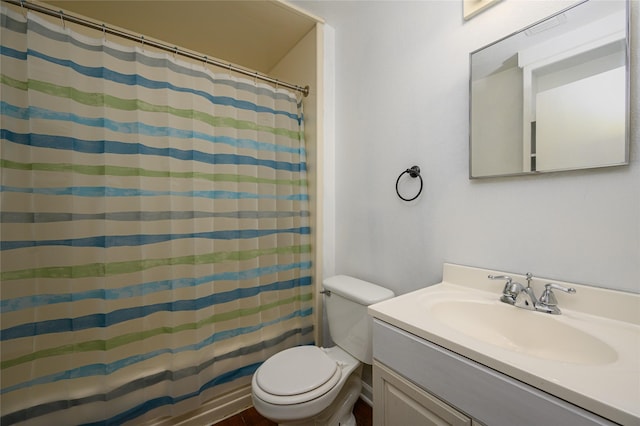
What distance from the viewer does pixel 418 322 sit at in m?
0.72

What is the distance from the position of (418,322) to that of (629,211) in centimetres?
67

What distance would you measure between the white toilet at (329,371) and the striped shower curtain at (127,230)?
0.39m

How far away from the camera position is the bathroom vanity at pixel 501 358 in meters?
0.47

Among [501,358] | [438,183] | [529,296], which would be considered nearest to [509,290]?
[529,296]

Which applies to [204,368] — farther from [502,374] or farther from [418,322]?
[502,374]

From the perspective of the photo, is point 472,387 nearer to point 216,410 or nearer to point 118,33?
point 216,410

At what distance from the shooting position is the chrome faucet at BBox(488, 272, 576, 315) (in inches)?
30.6

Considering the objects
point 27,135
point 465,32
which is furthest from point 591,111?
point 27,135

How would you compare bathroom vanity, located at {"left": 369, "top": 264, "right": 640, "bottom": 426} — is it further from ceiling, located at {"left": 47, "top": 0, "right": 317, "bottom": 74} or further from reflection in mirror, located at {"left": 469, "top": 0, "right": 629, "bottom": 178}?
ceiling, located at {"left": 47, "top": 0, "right": 317, "bottom": 74}

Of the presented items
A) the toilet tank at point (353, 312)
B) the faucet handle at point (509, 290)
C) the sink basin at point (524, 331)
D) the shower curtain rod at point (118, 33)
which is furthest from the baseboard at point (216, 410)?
the shower curtain rod at point (118, 33)

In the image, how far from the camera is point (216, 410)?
1.36 meters

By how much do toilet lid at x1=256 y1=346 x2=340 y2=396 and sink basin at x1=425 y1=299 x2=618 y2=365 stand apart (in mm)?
599

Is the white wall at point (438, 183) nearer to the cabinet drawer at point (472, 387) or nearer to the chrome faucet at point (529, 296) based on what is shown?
the chrome faucet at point (529, 296)

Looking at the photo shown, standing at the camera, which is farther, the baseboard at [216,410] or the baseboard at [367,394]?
the baseboard at [367,394]
